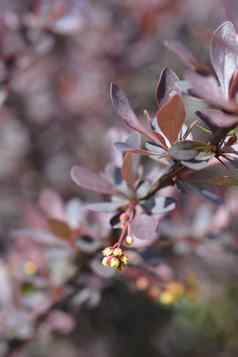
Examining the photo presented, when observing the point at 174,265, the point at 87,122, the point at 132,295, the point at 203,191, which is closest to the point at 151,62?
the point at 87,122

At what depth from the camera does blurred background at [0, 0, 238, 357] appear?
1421mm

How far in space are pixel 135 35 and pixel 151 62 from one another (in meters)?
0.09

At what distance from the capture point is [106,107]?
6.42 feet

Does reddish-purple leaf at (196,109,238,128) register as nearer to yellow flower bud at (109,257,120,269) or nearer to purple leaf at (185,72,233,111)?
purple leaf at (185,72,233,111)

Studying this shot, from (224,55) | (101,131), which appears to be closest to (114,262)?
(224,55)

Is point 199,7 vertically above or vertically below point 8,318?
above

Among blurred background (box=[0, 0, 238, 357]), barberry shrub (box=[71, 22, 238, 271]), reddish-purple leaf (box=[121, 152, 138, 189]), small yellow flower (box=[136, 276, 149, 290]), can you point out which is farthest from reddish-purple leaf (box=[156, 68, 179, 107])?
blurred background (box=[0, 0, 238, 357])

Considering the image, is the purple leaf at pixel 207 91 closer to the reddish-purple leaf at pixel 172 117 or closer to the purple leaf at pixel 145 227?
the reddish-purple leaf at pixel 172 117

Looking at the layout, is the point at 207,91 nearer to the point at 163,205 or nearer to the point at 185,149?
the point at 185,149

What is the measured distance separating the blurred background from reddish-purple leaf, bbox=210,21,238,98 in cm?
65

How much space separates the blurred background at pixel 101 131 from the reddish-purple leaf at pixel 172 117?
599 mm

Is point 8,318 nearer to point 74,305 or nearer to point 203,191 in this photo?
point 74,305

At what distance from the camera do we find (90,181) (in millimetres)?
848

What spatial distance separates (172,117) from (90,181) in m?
0.20
